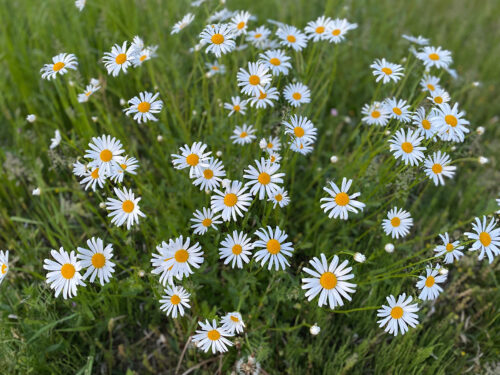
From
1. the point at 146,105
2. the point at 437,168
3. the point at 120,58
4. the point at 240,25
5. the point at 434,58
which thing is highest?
the point at 434,58

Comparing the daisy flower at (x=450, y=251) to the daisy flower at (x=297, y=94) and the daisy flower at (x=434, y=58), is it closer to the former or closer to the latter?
the daisy flower at (x=297, y=94)

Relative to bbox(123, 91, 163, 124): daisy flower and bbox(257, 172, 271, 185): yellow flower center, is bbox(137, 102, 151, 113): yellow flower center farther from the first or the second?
bbox(257, 172, 271, 185): yellow flower center

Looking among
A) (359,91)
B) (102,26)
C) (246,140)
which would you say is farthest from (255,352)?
(102,26)

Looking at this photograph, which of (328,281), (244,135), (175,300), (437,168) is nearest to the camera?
(328,281)

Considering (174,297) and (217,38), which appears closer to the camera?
(174,297)

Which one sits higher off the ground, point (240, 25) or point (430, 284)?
point (240, 25)

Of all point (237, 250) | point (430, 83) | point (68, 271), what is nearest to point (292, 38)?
point (430, 83)

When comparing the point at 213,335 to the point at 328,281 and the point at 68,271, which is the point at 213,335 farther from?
the point at 68,271
